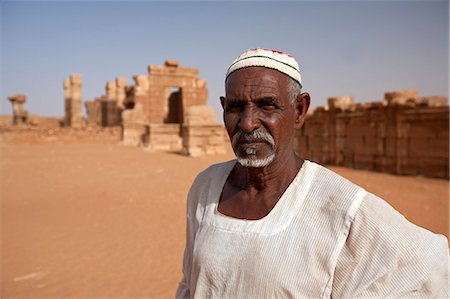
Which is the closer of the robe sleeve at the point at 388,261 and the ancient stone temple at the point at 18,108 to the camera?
the robe sleeve at the point at 388,261

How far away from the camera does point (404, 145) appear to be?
1145 centimetres

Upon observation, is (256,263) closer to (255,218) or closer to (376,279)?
(255,218)

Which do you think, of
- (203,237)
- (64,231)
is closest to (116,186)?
(64,231)

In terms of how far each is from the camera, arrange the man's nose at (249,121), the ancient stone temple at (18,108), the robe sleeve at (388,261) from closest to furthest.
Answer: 1. the robe sleeve at (388,261)
2. the man's nose at (249,121)
3. the ancient stone temple at (18,108)

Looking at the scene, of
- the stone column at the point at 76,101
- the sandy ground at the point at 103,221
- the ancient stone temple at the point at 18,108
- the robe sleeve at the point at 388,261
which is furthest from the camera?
the ancient stone temple at the point at 18,108

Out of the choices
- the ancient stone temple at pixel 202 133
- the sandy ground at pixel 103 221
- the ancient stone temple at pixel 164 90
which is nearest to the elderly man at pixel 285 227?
the sandy ground at pixel 103 221

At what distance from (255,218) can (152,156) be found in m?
13.6

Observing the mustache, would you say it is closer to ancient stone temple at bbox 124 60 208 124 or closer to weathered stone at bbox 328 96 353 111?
weathered stone at bbox 328 96 353 111

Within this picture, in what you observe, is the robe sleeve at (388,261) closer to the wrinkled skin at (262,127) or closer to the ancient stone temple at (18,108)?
the wrinkled skin at (262,127)

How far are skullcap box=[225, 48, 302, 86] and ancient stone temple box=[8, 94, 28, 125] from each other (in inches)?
1383

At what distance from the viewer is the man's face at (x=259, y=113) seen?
1.56 metres

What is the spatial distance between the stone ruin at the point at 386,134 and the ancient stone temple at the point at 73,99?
2078 cm

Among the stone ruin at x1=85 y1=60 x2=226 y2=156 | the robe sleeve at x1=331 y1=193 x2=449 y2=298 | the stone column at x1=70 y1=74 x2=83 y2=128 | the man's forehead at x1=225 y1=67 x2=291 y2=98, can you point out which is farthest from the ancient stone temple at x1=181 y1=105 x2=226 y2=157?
the stone column at x1=70 y1=74 x2=83 y2=128

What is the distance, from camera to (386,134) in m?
12.0
